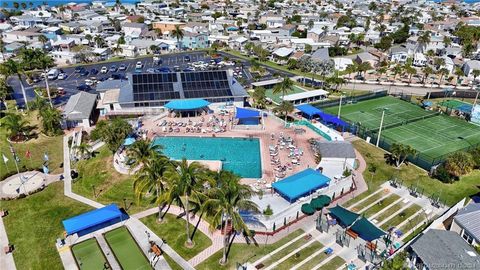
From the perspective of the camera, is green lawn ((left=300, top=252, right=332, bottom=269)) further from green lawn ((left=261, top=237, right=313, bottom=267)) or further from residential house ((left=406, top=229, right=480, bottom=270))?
residential house ((left=406, top=229, right=480, bottom=270))

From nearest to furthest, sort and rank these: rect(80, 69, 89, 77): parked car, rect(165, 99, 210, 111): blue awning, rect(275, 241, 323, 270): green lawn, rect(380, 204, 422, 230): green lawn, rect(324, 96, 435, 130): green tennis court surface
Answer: rect(275, 241, 323, 270): green lawn → rect(380, 204, 422, 230): green lawn → rect(165, 99, 210, 111): blue awning → rect(324, 96, 435, 130): green tennis court surface → rect(80, 69, 89, 77): parked car

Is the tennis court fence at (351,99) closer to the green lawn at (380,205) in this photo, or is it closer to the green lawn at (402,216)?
the green lawn at (380,205)

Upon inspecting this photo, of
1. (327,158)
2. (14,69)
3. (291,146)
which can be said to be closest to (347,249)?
(327,158)

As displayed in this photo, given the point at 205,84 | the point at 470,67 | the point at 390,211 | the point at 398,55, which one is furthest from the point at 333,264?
the point at 398,55

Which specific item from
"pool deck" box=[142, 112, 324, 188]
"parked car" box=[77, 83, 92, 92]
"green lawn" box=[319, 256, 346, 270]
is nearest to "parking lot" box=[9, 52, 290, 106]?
"parked car" box=[77, 83, 92, 92]

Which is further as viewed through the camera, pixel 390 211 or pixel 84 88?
pixel 84 88

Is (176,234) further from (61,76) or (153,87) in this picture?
(61,76)

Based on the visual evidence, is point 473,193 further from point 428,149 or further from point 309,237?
point 309,237
